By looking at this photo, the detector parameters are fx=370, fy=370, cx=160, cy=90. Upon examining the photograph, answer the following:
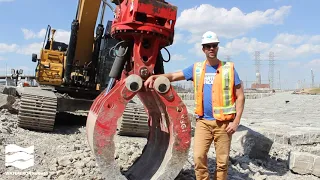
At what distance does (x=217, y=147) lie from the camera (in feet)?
12.2

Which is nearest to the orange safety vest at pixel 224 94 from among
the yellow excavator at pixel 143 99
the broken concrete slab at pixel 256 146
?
the yellow excavator at pixel 143 99

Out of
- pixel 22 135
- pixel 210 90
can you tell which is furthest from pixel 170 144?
pixel 22 135

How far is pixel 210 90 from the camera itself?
3.77m

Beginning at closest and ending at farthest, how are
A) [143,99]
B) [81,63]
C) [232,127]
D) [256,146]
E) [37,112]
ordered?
[232,127], [143,99], [256,146], [37,112], [81,63]

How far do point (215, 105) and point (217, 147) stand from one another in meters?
0.42

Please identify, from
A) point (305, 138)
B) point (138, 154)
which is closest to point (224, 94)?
point (138, 154)

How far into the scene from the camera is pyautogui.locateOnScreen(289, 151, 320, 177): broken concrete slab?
16.5ft

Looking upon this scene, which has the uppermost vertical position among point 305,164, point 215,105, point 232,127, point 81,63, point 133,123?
point 81,63

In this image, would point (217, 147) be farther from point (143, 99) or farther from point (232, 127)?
point (143, 99)

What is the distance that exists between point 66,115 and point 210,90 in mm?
6562

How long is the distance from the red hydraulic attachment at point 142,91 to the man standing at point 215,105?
0.20 meters

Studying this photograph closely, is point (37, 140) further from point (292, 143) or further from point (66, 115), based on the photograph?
point (292, 143)

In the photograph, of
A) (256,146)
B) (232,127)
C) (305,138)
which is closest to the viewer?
(232,127)

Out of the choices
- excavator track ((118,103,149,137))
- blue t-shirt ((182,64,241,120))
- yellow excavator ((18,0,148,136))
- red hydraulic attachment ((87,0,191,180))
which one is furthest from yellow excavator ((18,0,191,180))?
yellow excavator ((18,0,148,136))
